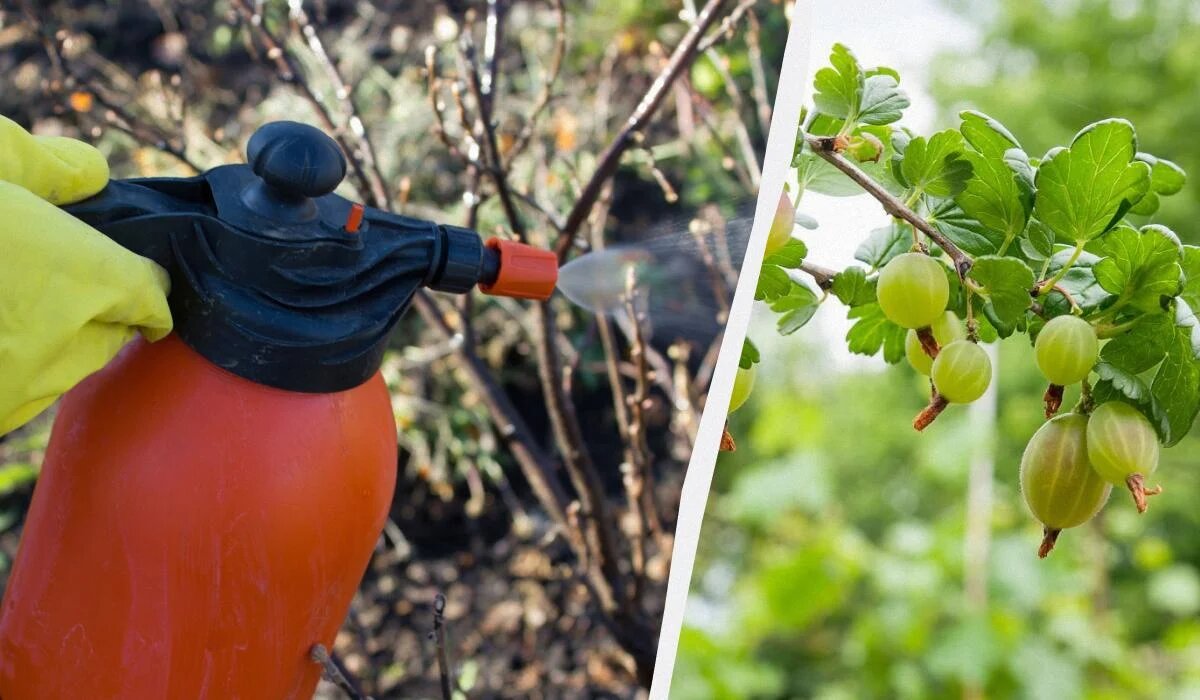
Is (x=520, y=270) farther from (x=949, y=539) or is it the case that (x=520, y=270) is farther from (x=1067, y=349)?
(x=949, y=539)

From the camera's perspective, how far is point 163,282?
42cm

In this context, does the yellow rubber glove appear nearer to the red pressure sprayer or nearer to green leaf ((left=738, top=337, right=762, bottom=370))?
the red pressure sprayer

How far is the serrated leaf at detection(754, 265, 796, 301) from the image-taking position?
15.4 inches

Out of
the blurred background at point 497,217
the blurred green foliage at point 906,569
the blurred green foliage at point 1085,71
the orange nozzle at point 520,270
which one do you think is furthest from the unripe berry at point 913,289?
the blurred green foliage at point 1085,71

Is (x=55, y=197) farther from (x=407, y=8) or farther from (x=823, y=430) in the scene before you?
(x=823, y=430)

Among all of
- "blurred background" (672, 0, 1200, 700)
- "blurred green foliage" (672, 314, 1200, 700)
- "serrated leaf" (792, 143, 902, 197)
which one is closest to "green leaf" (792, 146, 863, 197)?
"serrated leaf" (792, 143, 902, 197)

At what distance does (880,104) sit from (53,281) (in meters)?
Result: 0.28

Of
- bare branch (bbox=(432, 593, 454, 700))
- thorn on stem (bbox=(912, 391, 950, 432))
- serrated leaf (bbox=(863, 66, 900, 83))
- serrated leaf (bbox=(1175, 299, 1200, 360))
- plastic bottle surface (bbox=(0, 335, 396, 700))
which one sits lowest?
bare branch (bbox=(432, 593, 454, 700))

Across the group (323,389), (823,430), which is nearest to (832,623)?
(823,430)

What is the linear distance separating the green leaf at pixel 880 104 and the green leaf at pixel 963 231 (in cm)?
5

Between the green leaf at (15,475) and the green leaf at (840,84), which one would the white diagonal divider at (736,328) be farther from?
the green leaf at (15,475)

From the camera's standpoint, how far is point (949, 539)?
183 centimetres

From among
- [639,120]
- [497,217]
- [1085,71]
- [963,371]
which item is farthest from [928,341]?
[1085,71]

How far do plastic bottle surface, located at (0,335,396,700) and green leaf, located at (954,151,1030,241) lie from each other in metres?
0.26
